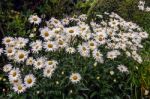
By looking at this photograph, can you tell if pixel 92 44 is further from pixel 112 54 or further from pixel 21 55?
pixel 21 55

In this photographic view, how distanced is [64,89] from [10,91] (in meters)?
0.55

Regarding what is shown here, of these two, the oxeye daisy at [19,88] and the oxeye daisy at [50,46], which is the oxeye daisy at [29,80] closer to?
the oxeye daisy at [19,88]

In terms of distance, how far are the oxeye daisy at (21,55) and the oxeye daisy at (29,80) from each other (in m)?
0.21

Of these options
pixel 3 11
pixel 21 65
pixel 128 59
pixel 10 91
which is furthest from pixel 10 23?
pixel 128 59

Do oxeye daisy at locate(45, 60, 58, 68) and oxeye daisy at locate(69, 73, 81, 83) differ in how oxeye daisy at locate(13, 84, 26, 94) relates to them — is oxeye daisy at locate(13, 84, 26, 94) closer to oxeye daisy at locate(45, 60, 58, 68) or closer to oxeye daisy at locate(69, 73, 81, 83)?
oxeye daisy at locate(45, 60, 58, 68)

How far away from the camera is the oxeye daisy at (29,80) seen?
13.4 ft

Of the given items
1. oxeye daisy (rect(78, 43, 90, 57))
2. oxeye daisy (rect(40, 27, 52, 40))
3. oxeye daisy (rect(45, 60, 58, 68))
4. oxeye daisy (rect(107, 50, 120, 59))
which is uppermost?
oxeye daisy (rect(40, 27, 52, 40))

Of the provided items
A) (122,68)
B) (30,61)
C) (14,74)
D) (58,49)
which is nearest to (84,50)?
(58,49)

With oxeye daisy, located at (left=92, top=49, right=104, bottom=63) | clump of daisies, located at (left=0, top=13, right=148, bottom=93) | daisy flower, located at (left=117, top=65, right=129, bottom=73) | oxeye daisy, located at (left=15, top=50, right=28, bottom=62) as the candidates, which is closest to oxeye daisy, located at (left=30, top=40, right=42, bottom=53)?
clump of daisies, located at (left=0, top=13, right=148, bottom=93)

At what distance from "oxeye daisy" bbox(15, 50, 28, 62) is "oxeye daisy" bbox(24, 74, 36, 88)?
8.3 inches

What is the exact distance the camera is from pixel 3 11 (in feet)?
17.6

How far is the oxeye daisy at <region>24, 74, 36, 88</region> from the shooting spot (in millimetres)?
4087

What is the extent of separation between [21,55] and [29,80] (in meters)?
0.32

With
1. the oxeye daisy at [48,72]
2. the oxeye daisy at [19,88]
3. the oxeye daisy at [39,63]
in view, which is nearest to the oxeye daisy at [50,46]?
the oxeye daisy at [39,63]
